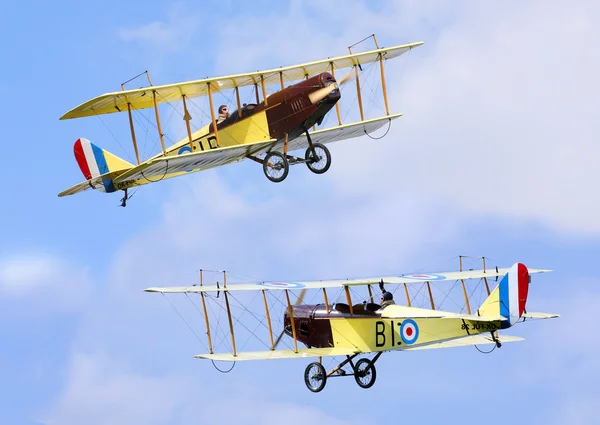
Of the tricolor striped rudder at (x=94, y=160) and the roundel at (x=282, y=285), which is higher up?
the tricolor striped rudder at (x=94, y=160)

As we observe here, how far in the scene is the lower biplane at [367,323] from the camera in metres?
29.3

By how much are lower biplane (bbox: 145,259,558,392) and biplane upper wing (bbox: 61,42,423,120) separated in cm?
432

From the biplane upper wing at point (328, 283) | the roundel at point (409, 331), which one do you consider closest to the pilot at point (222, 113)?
the biplane upper wing at point (328, 283)

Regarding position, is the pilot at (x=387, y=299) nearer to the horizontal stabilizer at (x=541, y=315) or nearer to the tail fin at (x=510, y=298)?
the tail fin at (x=510, y=298)

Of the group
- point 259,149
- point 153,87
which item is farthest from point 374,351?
point 153,87

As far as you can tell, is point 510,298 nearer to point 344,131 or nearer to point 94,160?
point 344,131

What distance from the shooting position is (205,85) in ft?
106

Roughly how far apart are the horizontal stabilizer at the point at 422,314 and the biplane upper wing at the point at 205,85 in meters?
6.32

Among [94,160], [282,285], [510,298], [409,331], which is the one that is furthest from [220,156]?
[510,298]

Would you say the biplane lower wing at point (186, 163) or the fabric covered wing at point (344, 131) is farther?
the fabric covered wing at point (344, 131)

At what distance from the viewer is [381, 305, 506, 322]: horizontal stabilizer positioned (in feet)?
94.8

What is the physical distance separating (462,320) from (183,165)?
23.2 feet

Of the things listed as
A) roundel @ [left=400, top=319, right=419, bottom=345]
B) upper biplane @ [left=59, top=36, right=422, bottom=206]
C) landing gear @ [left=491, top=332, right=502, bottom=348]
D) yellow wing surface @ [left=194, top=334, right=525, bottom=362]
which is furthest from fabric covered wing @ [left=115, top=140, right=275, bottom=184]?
landing gear @ [left=491, top=332, right=502, bottom=348]

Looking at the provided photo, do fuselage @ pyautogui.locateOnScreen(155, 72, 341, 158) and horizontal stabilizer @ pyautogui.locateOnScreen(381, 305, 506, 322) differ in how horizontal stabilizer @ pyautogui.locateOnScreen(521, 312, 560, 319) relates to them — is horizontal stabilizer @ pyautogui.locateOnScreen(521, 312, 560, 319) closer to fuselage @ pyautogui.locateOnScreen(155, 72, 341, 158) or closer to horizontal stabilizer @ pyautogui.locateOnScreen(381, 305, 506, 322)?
horizontal stabilizer @ pyautogui.locateOnScreen(381, 305, 506, 322)
